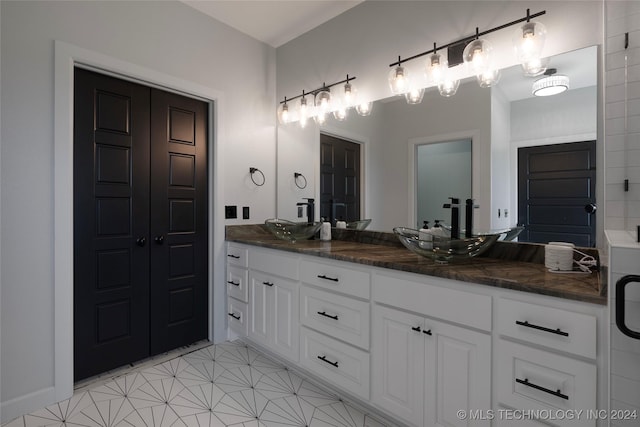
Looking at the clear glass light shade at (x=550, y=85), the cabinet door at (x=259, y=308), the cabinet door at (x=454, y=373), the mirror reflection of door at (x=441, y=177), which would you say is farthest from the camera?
the cabinet door at (x=259, y=308)

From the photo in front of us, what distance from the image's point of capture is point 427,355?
142 centimetres

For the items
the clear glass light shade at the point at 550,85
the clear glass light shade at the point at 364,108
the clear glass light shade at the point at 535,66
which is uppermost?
the clear glass light shade at the point at 364,108

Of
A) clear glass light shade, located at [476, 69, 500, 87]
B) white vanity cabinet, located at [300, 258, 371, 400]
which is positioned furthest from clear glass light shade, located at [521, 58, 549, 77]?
white vanity cabinet, located at [300, 258, 371, 400]

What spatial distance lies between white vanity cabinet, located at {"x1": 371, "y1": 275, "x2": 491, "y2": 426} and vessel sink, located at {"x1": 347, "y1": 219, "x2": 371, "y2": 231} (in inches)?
33.0

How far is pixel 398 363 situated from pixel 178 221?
1.85 metres

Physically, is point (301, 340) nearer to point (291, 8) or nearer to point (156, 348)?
point (156, 348)

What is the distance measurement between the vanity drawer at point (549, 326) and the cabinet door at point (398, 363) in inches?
14.1

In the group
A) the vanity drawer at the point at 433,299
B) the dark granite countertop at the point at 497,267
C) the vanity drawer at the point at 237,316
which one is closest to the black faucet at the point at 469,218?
the dark granite countertop at the point at 497,267

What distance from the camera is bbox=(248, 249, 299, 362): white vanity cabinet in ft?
6.76

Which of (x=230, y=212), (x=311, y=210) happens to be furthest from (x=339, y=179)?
(x=230, y=212)

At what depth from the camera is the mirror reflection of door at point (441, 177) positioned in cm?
190

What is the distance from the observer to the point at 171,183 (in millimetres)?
2404

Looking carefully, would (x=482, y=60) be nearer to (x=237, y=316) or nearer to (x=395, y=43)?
(x=395, y=43)

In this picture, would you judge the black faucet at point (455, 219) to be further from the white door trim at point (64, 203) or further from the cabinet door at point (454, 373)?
the white door trim at point (64, 203)
